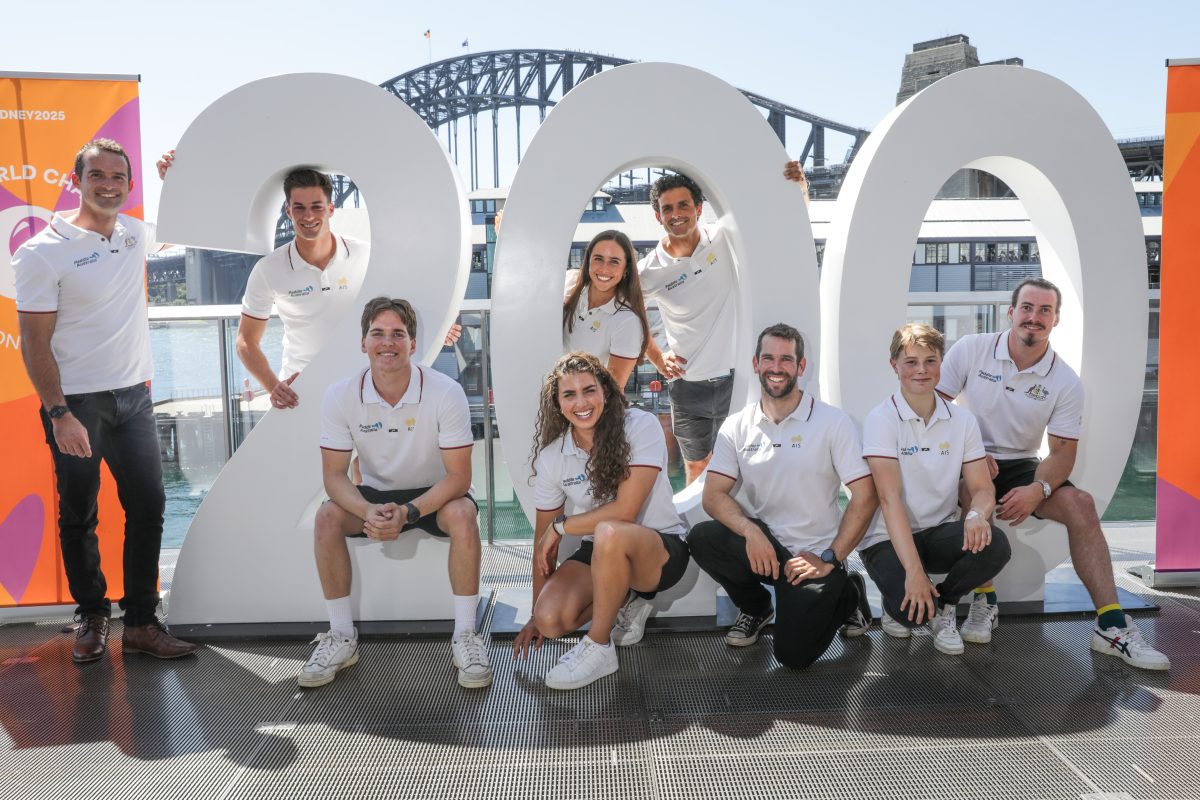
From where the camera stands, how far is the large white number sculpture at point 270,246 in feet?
10.9

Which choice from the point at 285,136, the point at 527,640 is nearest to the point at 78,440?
the point at 285,136

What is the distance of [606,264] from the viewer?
3.40m

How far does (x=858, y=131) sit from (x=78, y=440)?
4220 cm

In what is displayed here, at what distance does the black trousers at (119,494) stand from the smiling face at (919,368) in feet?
9.27

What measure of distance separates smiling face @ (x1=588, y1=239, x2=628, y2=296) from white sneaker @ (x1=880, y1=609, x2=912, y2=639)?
1.66 meters

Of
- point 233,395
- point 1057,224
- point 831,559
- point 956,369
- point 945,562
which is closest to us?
point 831,559

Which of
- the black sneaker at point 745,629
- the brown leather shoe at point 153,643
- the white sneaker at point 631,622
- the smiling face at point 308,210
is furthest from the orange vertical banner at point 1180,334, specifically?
the brown leather shoe at point 153,643

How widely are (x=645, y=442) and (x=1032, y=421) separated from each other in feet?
5.04

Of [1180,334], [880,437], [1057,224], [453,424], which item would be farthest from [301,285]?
[1180,334]

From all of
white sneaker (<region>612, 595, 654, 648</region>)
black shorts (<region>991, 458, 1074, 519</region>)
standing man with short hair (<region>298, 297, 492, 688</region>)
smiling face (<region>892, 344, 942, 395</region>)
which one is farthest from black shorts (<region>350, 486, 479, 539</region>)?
black shorts (<region>991, 458, 1074, 519</region>)

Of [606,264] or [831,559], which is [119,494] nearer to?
[606,264]

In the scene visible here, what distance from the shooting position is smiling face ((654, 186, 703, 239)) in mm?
3611

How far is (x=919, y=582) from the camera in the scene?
9.80ft

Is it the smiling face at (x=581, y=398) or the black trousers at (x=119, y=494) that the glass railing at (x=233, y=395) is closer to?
the black trousers at (x=119, y=494)
